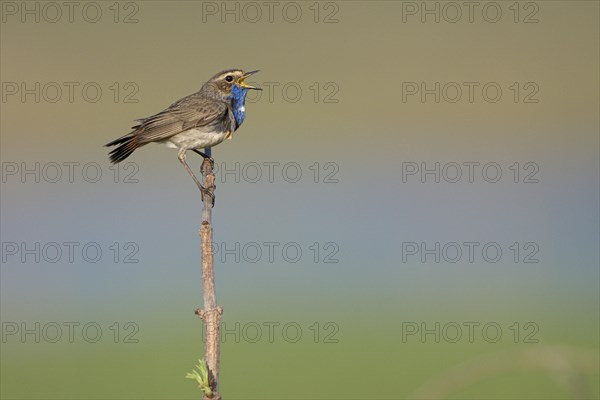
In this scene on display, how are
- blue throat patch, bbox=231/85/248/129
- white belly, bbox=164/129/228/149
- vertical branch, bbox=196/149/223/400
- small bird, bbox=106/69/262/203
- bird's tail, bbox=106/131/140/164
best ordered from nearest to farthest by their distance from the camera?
vertical branch, bbox=196/149/223/400, bird's tail, bbox=106/131/140/164, small bird, bbox=106/69/262/203, white belly, bbox=164/129/228/149, blue throat patch, bbox=231/85/248/129

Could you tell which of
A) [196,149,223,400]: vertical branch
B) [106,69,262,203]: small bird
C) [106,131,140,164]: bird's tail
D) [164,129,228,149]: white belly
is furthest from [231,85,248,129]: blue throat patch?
[196,149,223,400]: vertical branch

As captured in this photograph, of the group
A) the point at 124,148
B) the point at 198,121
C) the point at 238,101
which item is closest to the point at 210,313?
the point at 124,148

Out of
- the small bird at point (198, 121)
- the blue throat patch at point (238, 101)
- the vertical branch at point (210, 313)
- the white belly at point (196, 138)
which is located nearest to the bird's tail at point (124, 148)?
the small bird at point (198, 121)

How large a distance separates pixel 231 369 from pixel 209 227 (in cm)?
1275

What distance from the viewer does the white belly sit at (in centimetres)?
873

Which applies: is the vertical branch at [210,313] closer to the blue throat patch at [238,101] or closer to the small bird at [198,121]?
the small bird at [198,121]

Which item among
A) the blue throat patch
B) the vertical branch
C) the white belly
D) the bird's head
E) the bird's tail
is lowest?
the vertical branch

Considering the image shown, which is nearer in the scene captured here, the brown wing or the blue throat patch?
the brown wing

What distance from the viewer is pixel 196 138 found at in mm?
8758

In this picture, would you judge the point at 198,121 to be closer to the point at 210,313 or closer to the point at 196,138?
the point at 196,138

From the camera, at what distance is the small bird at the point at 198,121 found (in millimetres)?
8352

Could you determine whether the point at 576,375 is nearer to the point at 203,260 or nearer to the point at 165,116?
the point at 203,260

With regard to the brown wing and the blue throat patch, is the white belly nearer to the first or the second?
the brown wing

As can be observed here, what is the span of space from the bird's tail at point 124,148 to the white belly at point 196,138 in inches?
24.2
